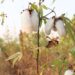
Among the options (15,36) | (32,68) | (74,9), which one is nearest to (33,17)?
(74,9)

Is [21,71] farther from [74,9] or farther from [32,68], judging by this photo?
[74,9]

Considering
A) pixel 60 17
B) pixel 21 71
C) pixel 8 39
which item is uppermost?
pixel 60 17

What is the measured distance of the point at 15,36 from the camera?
4180mm

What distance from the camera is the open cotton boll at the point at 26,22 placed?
50.4 inches

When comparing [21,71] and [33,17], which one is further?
[21,71]

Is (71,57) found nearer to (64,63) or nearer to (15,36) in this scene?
(64,63)

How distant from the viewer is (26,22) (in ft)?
4.23

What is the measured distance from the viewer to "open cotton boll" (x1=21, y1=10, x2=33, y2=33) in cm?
128

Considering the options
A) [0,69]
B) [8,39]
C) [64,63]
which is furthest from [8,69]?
[64,63]

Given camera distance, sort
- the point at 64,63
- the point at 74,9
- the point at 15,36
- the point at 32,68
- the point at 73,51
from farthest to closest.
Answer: the point at 15,36, the point at 32,68, the point at 74,9, the point at 64,63, the point at 73,51

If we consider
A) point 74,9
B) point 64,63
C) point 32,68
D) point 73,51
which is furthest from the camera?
point 32,68

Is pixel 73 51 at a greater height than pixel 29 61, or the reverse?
pixel 73 51

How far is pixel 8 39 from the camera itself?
4.23 meters

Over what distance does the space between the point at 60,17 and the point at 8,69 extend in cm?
282
